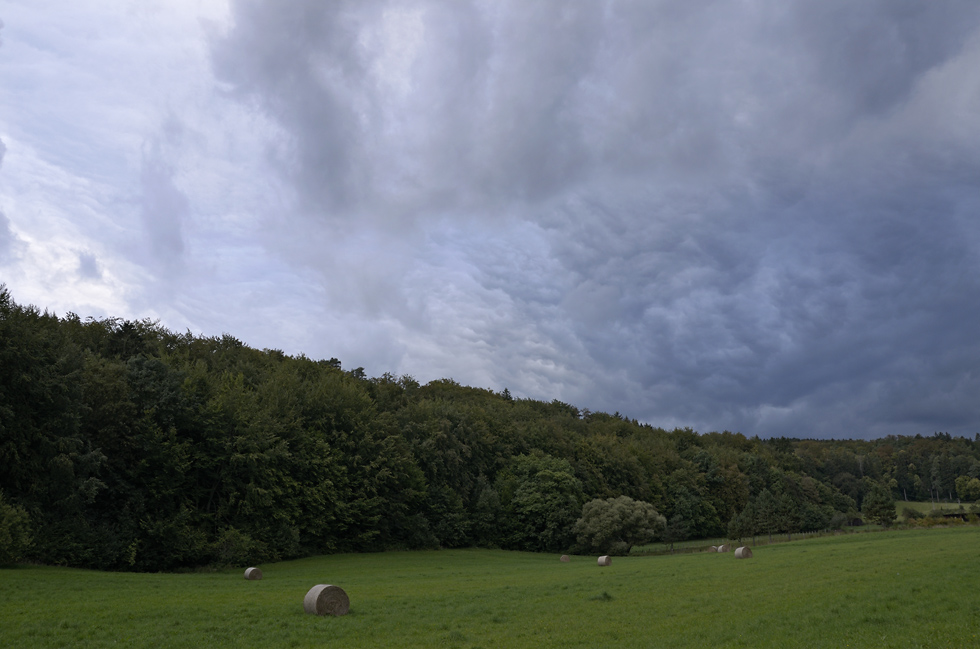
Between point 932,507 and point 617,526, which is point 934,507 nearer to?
point 932,507

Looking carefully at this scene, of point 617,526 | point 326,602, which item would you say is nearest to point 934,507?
point 617,526

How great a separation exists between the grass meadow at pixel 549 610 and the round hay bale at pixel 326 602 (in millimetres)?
463

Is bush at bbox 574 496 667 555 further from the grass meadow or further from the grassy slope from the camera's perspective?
the grassy slope

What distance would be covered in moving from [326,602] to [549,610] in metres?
7.90

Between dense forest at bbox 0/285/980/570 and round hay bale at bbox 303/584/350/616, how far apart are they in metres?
18.7

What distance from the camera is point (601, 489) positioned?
89.9 m

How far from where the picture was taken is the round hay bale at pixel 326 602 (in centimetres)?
2022

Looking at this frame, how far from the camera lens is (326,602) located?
66.8ft

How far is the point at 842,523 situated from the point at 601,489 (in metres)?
52.2

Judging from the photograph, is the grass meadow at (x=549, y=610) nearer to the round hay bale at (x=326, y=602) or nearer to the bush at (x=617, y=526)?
the round hay bale at (x=326, y=602)

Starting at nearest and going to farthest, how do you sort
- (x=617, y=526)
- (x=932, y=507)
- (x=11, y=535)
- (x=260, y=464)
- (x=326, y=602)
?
(x=326, y=602) < (x=11, y=535) < (x=260, y=464) < (x=617, y=526) < (x=932, y=507)

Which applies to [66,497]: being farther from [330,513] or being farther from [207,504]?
[330,513]

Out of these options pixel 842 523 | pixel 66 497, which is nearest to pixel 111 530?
pixel 66 497

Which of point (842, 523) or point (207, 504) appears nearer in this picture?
point (207, 504)
